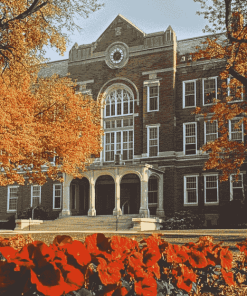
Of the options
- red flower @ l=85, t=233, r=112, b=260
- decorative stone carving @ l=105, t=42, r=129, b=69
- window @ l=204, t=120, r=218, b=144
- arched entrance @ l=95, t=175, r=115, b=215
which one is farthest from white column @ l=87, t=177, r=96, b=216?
red flower @ l=85, t=233, r=112, b=260

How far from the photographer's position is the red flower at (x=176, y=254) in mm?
3202

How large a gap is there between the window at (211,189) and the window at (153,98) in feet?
22.7

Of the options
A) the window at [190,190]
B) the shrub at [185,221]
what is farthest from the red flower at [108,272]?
the window at [190,190]

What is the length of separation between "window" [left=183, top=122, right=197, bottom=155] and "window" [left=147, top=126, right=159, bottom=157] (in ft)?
7.20

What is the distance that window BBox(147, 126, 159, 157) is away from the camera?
1270 inches

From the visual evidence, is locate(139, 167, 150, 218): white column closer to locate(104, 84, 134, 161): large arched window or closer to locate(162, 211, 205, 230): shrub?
locate(162, 211, 205, 230): shrub

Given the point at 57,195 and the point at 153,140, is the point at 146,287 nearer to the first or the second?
the point at 153,140

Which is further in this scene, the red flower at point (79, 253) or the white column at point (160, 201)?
the white column at point (160, 201)

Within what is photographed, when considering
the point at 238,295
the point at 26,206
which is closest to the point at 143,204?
the point at 26,206

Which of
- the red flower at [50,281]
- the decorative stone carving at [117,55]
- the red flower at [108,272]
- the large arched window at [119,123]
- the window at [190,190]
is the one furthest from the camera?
the decorative stone carving at [117,55]

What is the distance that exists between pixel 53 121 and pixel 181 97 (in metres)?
14.5

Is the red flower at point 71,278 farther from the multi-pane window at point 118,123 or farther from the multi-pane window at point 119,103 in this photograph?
the multi-pane window at point 119,103

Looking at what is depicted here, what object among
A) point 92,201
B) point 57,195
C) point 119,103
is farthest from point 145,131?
point 57,195

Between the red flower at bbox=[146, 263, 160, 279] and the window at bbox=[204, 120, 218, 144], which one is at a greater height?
the window at bbox=[204, 120, 218, 144]
